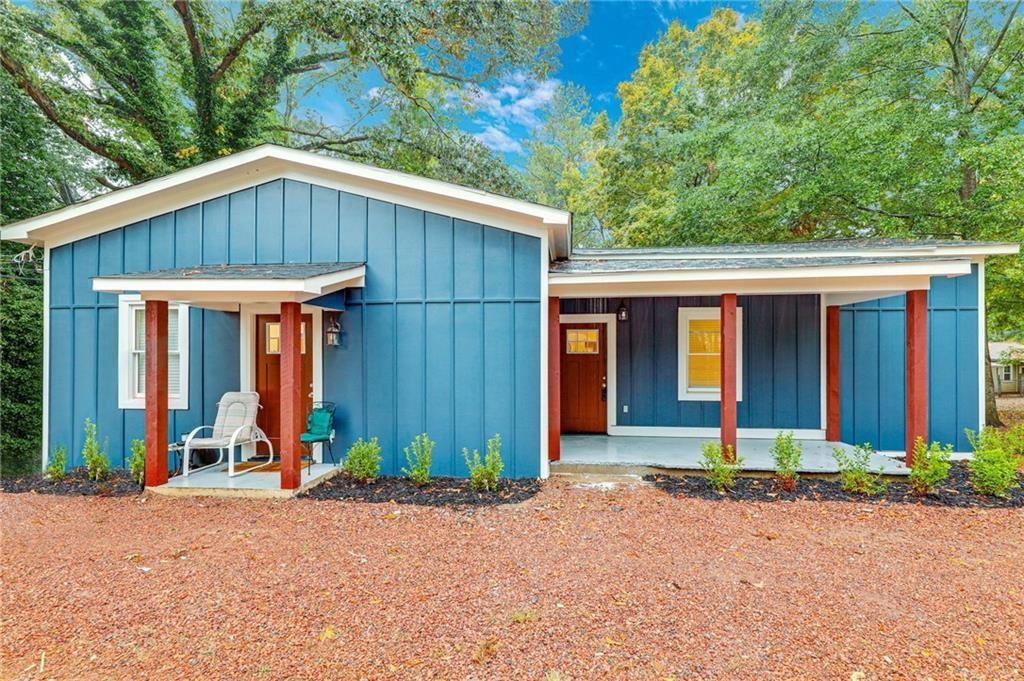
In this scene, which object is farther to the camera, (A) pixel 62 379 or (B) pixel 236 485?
(A) pixel 62 379

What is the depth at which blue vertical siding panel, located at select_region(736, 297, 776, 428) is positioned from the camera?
7.16m

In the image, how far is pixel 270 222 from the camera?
237 inches

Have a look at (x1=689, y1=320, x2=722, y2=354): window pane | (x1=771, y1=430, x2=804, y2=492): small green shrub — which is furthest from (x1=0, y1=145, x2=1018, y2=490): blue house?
(x1=689, y1=320, x2=722, y2=354): window pane

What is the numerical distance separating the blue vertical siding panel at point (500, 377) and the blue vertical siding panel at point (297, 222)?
2453 mm

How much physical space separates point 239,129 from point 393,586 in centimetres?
1278

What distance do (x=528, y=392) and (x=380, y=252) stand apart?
8.21 ft

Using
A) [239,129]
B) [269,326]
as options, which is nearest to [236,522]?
[269,326]

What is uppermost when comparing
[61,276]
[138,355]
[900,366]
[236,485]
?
[61,276]

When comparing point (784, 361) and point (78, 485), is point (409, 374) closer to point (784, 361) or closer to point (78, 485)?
point (78, 485)

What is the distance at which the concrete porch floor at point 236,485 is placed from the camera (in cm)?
505

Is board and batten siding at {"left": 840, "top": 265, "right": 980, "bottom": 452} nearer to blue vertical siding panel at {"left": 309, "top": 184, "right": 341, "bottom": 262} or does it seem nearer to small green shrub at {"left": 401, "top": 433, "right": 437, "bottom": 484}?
small green shrub at {"left": 401, "top": 433, "right": 437, "bottom": 484}

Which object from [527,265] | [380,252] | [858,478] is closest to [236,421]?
[380,252]

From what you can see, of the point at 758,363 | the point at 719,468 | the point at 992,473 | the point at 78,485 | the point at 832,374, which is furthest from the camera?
the point at 758,363

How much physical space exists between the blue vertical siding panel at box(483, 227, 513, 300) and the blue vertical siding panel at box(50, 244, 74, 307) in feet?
18.1
